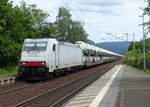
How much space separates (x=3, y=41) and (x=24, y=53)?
8.53 m

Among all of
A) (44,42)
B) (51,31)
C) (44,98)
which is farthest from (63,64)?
(51,31)

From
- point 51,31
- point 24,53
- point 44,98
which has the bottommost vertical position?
point 44,98

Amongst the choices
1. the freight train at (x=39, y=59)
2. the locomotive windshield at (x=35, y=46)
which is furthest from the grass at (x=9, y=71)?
the locomotive windshield at (x=35, y=46)

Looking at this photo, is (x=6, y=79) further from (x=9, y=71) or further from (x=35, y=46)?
(x=9, y=71)

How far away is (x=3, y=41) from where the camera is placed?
36.3 metres

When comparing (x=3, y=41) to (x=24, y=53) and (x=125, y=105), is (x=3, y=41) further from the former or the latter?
(x=125, y=105)

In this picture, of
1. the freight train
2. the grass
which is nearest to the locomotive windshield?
the freight train

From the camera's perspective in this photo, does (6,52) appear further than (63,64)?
Yes

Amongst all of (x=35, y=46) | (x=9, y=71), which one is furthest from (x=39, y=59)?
(x=9, y=71)

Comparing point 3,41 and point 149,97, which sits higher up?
point 3,41

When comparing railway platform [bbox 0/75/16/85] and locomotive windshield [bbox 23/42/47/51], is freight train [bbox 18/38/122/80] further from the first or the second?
railway platform [bbox 0/75/16/85]

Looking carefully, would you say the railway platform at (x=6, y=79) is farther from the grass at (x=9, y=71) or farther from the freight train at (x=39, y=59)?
the grass at (x=9, y=71)

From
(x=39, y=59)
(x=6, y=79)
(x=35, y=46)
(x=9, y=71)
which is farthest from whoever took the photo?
(x=9, y=71)

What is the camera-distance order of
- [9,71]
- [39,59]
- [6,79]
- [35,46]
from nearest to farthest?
[6,79], [39,59], [35,46], [9,71]
